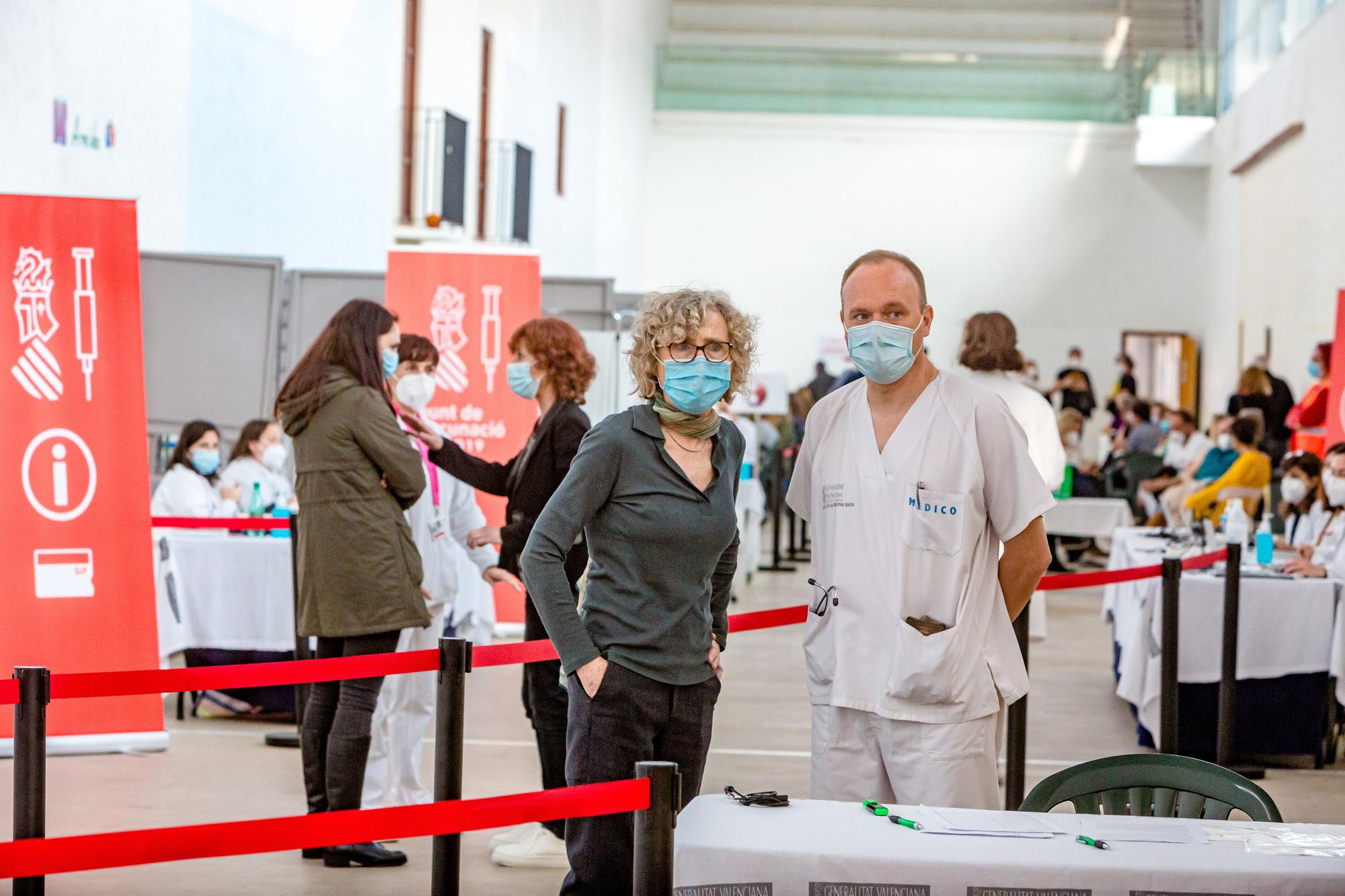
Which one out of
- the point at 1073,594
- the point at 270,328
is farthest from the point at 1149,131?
the point at 270,328

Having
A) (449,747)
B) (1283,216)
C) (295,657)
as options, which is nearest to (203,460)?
(295,657)

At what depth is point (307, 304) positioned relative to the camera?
30.8 feet

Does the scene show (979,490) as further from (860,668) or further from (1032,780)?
(1032,780)

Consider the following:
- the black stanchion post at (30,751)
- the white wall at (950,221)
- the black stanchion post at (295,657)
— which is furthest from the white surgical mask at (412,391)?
the white wall at (950,221)

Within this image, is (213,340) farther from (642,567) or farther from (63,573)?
(642,567)

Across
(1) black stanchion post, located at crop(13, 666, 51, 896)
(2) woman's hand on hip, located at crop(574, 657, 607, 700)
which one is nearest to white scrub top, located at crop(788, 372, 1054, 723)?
(2) woman's hand on hip, located at crop(574, 657, 607, 700)

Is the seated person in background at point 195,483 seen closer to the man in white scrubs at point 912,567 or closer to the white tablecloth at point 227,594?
the white tablecloth at point 227,594

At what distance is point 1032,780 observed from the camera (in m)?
5.62

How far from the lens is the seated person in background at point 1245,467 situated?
30.4ft

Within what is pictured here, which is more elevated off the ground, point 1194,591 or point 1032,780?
point 1194,591

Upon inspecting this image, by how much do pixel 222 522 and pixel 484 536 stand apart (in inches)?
83.6

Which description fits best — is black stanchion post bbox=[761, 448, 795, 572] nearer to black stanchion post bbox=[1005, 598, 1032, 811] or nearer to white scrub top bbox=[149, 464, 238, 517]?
white scrub top bbox=[149, 464, 238, 517]

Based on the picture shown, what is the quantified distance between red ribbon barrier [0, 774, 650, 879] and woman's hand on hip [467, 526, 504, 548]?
227 centimetres

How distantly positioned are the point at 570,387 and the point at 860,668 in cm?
179
